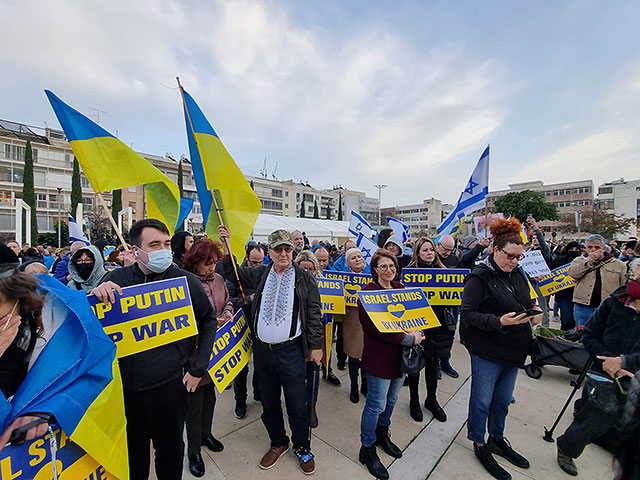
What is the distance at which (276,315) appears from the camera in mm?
2627

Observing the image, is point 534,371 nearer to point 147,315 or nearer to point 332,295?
point 332,295

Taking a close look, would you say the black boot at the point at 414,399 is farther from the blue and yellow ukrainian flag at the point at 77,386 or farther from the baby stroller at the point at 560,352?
the blue and yellow ukrainian flag at the point at 77,386

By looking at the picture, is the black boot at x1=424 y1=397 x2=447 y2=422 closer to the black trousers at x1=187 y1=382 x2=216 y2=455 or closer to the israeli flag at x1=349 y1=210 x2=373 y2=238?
the black trousers at x1=187 y1=382 x2=216 y2=455

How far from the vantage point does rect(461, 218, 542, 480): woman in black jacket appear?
256 centimetres

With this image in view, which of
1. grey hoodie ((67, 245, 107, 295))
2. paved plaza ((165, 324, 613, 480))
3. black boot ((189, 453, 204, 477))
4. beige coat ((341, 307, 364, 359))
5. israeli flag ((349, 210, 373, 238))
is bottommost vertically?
paved plaza ((165, 324, 613, 480))

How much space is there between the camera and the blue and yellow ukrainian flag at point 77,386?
129 cm

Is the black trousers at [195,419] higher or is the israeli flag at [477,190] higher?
the israeli flag at [477,190]

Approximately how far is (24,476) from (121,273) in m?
1.17

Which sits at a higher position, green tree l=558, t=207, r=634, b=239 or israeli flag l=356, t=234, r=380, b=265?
green tree l=558, t=207, r=634, b=239

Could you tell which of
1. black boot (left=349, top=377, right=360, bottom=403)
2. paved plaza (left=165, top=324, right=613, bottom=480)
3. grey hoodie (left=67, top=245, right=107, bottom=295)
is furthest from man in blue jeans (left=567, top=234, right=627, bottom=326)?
grey hoodie (left=67, top=245, right=107, bottom=295)

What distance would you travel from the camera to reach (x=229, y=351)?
273 cm

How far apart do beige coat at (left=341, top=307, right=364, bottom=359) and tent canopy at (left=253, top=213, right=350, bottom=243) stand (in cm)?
1236

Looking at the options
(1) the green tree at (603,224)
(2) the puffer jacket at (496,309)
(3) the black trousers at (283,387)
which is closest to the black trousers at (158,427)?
(3) the black trousers at (283,387)

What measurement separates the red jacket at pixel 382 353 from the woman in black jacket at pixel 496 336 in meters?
0.70
